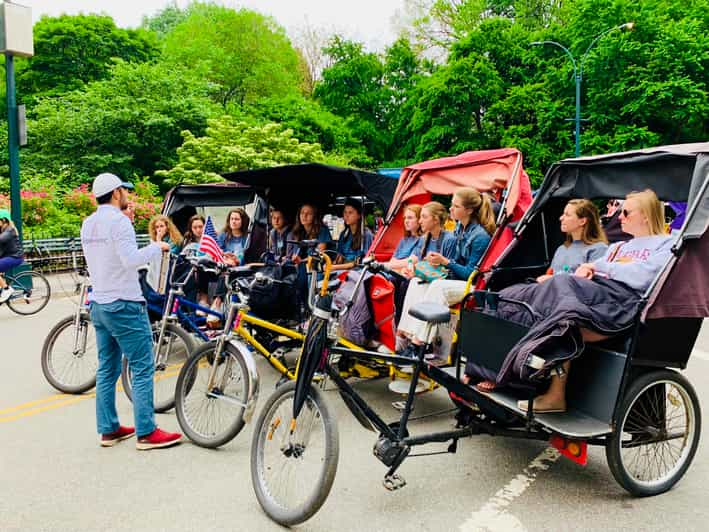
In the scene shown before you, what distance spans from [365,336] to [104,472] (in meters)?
2.33

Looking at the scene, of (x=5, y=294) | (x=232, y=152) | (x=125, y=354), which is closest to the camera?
(x=125, y=354)

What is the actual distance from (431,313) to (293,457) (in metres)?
1.17

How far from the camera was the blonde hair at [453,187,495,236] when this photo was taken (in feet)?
19.4

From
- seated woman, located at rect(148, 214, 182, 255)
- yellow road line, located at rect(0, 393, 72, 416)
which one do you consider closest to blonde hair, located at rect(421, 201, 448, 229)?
seated woman, located at rect(148, 214, 182, 255)

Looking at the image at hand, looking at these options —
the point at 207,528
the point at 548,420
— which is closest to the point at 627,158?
the point at 548,420

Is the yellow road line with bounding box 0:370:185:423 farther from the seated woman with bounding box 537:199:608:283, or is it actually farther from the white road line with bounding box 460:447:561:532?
the seated woman with bounding box 537:199:608:283

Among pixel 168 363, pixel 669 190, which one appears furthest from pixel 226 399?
pixel 669 190

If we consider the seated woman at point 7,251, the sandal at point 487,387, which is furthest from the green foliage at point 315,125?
the sandal at point 487,387

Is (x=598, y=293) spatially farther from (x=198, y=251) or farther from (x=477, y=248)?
(x=198, y=251)

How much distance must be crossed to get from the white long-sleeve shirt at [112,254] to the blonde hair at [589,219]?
11.1 feet

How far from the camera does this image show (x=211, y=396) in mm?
4684

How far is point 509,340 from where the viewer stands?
390cm

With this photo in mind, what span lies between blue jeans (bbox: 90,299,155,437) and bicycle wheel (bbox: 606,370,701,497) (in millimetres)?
3262

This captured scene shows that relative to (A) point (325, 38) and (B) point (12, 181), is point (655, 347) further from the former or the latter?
(A) point (325, 38)
